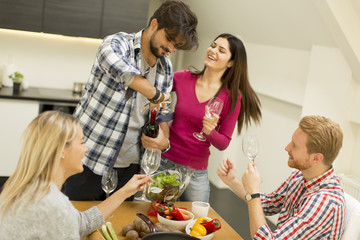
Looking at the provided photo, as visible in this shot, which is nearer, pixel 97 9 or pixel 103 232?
pixel 103 232

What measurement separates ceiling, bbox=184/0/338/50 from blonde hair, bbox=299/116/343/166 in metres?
1.92

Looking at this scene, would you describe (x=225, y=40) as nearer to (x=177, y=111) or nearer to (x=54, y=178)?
(x=177, y=111)

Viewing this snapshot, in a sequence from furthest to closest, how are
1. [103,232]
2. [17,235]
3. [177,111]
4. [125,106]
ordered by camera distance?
[177,111]
[125,106]
[103,232]
[17,235]

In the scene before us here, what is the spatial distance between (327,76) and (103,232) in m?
2.61

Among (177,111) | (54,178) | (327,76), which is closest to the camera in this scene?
(54,178)

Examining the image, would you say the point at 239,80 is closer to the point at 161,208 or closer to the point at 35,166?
the point at 161,208

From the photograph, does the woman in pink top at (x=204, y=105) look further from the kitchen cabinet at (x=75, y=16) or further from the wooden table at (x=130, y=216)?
the kitchen cabinet at (x=75, y=16)

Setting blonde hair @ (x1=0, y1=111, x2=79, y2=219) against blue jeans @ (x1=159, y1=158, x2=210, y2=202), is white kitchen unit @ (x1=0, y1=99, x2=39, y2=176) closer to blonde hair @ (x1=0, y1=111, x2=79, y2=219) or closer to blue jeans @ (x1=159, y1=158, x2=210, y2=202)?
blue jeans @ (x1=159, y1=158, x2=210, y2=202)

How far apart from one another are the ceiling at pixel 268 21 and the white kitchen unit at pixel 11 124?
7.26ft

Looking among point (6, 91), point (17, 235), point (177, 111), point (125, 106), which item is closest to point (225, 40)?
point (177, 111)

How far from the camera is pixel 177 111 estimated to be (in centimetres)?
301

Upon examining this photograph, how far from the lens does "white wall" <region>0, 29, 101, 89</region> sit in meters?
5.26

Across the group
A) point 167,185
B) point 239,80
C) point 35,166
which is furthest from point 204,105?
point 35,166

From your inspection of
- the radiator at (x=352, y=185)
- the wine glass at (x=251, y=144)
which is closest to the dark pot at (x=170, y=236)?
the wine glass at (x=251, y=144)
